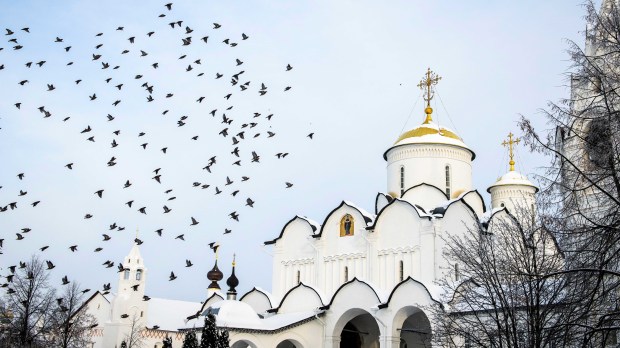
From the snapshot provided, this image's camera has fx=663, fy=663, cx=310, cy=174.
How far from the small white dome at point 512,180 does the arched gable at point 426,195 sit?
16.7 ft

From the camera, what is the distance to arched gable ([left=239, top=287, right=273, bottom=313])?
29055 mm

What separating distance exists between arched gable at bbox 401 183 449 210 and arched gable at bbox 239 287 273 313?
7645 millimetres

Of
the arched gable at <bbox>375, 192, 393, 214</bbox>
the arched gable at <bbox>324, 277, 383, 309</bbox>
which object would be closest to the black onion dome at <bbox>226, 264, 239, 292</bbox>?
the arched gable at <bbox>375, 192, 393, 214</bbox>

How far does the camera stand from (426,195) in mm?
29734

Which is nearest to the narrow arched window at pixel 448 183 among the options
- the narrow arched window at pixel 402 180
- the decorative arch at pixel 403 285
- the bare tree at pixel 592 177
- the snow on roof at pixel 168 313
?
the narrow arched window at pixel 402 180

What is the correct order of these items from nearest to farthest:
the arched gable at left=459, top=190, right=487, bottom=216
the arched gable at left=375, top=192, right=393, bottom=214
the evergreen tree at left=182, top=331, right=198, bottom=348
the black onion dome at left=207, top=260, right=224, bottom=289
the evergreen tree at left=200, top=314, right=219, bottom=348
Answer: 1. the evergreen tree at left=182, top=331, right=198, bottom=348
2. the evergreen tree at left=200, top=314, right=219, bottom=348
3. the arched gable at left=459, top=190, right=487, bottom=216
4. the arched gable at left=375, top=192, right=393, bottom=214
5. the black onion dome at left=207, top=260, right=224, bottom=289

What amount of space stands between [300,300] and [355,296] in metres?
3.02

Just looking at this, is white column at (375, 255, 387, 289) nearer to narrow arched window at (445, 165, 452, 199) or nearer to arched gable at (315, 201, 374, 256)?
arched gable at (315, 201, 374, 256)

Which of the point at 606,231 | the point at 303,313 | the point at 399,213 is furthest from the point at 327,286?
the point at 606,231

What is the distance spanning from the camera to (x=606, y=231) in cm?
949

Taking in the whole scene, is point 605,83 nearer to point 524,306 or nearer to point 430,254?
point 524,306

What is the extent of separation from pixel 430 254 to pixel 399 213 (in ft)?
7.86

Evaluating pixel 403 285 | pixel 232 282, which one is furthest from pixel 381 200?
pixel 232 282

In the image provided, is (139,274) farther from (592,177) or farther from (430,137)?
(592,177)
